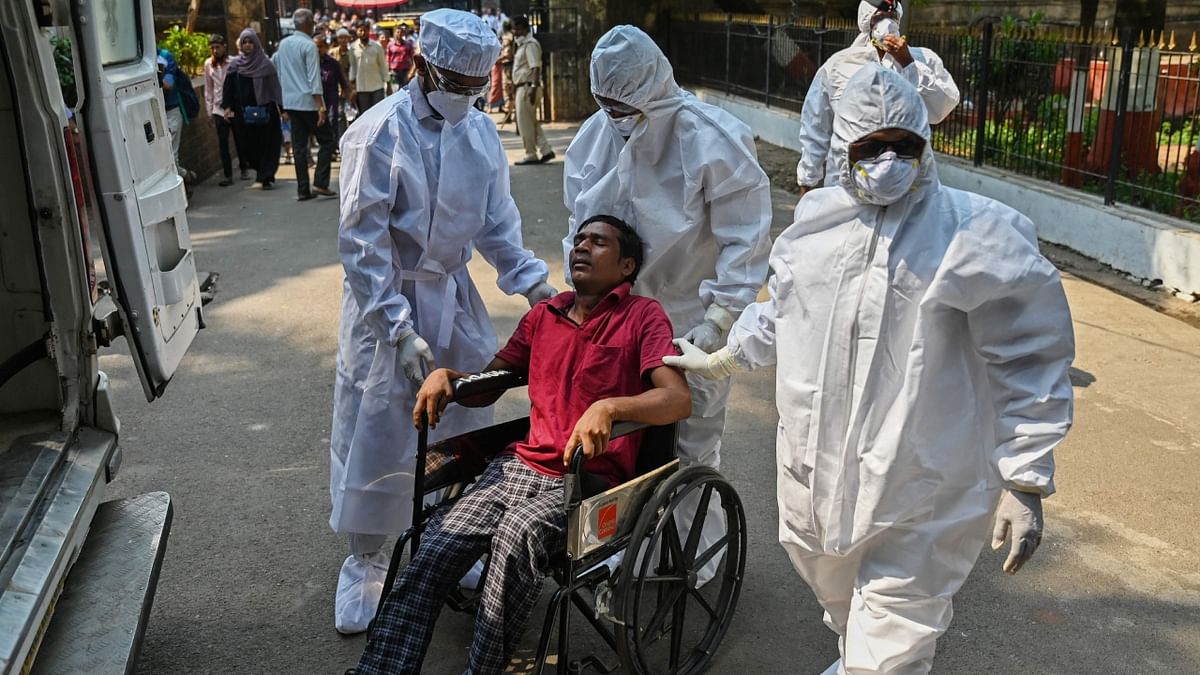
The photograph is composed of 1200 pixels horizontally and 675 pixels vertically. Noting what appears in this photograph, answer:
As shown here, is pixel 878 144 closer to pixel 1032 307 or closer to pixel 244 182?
pixel 1032 307

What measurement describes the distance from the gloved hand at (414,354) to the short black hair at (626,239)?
59cm

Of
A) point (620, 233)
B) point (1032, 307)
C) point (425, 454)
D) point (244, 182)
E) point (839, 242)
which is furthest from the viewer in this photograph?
point (244, 182)

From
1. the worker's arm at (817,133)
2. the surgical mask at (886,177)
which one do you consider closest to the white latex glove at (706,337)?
the surgical mask at (886,177)

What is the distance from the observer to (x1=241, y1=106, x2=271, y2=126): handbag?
11867 millimetres

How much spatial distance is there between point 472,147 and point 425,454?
999mm

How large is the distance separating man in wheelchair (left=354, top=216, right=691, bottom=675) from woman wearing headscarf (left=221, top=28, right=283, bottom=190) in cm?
935

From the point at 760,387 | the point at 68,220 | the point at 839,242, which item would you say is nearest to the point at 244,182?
the point at 760,387

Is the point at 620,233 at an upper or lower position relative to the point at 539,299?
upper

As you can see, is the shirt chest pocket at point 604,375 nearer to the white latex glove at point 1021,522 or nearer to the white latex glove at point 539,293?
the white latex glove at point 539,293

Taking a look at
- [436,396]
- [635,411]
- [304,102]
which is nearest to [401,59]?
[304,102]

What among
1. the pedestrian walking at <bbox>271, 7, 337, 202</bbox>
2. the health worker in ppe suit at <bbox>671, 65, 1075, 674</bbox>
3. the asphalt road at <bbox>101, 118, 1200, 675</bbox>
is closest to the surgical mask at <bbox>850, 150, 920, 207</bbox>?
the health worker in ppe suit at <bbox>671, 65, 1075, 674</bbox>

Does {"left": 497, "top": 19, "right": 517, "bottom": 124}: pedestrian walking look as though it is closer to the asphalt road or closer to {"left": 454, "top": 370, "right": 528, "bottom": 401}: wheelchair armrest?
the asphalt road

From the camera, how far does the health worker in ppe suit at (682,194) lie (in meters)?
3.41

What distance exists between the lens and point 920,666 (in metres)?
2.71
